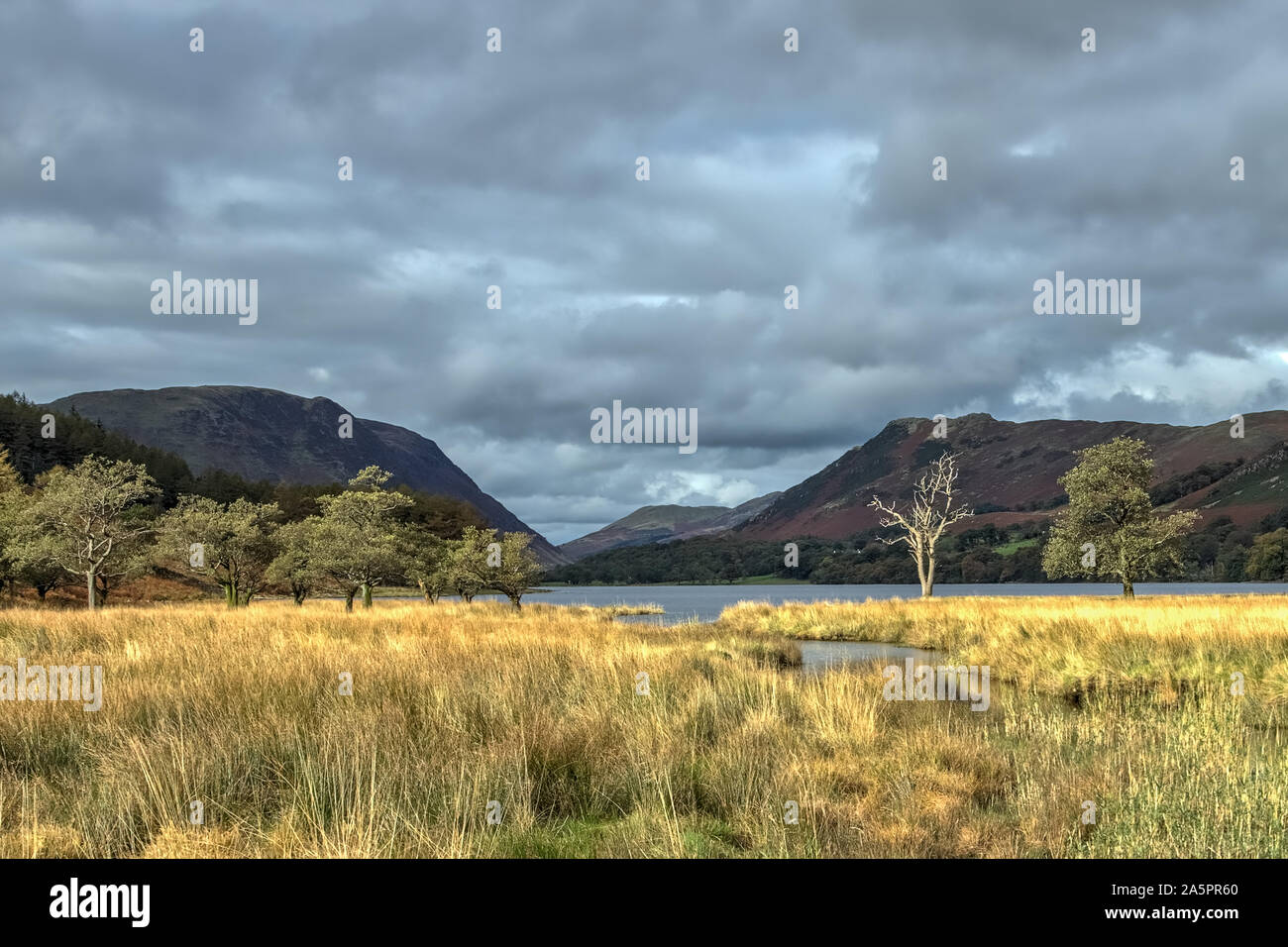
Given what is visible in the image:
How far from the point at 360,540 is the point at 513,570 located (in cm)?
915

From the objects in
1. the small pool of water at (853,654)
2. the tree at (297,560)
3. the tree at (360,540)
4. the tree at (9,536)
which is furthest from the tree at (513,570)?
the tree at (9,536)

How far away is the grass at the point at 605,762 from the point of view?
587 cm

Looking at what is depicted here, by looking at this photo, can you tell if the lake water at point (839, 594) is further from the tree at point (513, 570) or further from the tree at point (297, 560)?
the tree at point (297, 560)

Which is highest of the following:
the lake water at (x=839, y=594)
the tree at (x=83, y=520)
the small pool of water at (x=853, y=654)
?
the tree at (x=83, y=520)

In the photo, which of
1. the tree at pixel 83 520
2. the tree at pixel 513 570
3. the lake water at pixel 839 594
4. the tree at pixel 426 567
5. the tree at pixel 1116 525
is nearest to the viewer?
the tree at pixel 83 520

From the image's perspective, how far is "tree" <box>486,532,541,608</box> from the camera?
1833 inches

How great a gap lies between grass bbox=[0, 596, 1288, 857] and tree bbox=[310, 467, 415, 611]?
26408 mm

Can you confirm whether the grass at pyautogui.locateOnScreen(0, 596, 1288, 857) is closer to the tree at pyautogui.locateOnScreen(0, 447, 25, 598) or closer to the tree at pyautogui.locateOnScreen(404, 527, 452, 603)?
the tree at pyautogui.locateOnScreen(404, 527, 452, 603)

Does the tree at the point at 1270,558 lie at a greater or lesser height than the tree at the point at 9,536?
lesser

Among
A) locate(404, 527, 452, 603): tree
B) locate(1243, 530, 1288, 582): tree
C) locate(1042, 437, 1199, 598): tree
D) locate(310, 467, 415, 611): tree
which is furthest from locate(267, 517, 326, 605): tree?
locate(1243, 530, 1288, 582): tree

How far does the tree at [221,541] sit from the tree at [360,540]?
4.36 metres

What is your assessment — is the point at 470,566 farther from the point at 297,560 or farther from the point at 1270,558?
the point at 1270,558
